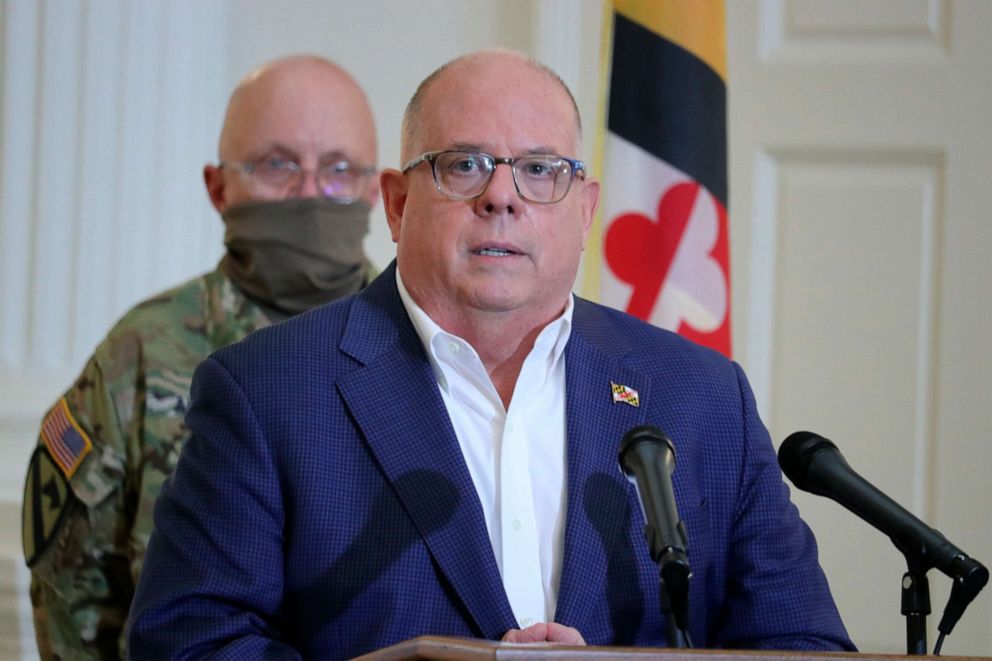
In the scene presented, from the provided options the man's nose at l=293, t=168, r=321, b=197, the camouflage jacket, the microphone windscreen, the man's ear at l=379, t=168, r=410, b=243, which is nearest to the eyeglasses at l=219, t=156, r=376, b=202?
the man's nose at l=293, t=168, r=321, b=197

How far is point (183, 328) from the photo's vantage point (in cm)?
279

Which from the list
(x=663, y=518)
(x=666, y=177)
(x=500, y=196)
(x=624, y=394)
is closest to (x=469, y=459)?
(x=624, y=394)

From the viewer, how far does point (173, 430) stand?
2.66m

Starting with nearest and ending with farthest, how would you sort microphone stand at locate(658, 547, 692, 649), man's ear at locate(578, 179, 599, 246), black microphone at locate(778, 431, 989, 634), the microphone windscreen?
microphone stand at locate(658, 547, 692, 649) < black microphone at locate(778, 431, 989, 634) < the microphone windscreen < man's ear at locate(578, 179, 599, 246)

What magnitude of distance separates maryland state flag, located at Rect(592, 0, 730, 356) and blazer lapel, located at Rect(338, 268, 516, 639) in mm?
1168

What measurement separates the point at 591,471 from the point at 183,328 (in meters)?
1.11

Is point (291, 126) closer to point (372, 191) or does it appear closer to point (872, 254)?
point (372, 191)

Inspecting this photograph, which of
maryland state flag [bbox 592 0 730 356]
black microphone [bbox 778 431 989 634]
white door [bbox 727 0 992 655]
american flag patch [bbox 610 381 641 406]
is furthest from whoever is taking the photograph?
white door [bbox 727 0 992 655]

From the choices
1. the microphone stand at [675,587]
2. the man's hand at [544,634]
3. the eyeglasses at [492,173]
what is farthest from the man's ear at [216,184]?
the microphone stand at [675,587]

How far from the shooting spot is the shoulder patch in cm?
267

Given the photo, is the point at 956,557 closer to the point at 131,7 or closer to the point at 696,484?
the point at 696,484

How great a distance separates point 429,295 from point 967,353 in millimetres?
2308

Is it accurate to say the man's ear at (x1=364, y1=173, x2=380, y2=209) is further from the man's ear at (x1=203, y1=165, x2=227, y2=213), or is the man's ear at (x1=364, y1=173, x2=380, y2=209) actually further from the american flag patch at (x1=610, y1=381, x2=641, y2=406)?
the american flag patch at (x1=610, y1=381, x2=641, y2=406)

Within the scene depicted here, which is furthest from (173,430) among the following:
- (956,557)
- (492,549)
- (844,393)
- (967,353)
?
(967,353)
